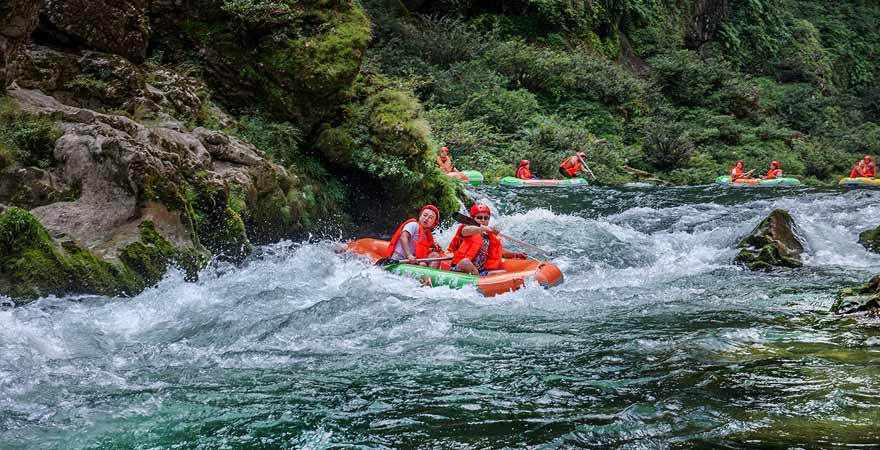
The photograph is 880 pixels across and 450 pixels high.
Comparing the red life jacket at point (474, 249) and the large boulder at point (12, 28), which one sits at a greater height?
the large boulder at point (12, 28)


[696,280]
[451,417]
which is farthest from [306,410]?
[696,280]

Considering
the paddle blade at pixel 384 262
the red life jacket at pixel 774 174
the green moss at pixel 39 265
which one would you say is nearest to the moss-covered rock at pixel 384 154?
the paddle blade at pixel 384 262

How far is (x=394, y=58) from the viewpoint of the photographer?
67.9 feet

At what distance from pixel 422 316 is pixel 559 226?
6.18m

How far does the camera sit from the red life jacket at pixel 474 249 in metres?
8.77

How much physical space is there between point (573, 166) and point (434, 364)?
14.2 metres

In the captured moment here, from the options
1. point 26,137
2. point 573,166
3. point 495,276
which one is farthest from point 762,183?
point 26,137

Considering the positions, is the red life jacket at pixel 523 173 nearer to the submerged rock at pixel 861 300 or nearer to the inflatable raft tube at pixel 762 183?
the inflatable raft tube at pixel 762 183

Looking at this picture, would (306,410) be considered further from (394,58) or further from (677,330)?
(394,58)

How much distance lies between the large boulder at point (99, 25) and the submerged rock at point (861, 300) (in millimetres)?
8205

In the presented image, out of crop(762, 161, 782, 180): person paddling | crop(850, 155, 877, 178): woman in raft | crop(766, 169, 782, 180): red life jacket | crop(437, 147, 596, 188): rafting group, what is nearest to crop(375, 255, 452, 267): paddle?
crop(437, 147, 596, 188): rafting group

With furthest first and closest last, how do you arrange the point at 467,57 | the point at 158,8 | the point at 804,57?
1. the point at 804,57
2. the point at 467,57
3. the point at 158,8

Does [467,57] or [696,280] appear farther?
[467,57]

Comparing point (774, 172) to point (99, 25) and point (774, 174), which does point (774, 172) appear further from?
point (99, 25)
